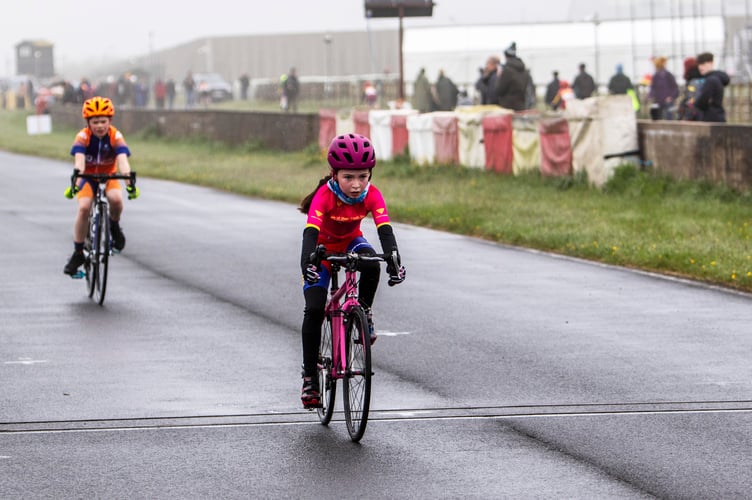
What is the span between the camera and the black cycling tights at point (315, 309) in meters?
7.60

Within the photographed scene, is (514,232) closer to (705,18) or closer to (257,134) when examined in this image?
(257,134)

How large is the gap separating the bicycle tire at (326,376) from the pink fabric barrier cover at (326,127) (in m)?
24.0

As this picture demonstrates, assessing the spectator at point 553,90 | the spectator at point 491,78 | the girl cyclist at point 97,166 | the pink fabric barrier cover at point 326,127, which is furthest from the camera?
the spectator at point 553,90

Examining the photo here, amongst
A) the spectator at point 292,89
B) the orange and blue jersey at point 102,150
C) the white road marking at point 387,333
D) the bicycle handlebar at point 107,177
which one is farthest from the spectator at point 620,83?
the white road marking at point 387,333

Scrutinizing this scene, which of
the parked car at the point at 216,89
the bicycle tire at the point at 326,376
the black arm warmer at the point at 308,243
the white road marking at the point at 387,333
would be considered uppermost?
the parked car at the point at 216,89

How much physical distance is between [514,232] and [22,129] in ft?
140

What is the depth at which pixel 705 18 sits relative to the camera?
143 feet

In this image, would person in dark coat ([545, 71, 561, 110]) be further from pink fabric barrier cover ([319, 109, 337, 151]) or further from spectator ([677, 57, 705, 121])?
spectator ([677, 57, 705, 121])

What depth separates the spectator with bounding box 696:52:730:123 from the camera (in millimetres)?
19462

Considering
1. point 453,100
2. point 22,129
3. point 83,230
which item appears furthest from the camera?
point 22,129

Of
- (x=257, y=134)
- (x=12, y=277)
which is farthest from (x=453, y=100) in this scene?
(x=12, y=277)

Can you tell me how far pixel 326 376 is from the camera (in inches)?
301

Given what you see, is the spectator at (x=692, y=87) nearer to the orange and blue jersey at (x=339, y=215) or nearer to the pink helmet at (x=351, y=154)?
→ the orange and blue jersey at (x=339, y=215)

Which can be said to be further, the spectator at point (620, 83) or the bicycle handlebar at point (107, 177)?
the spectator at point (620, 83)
